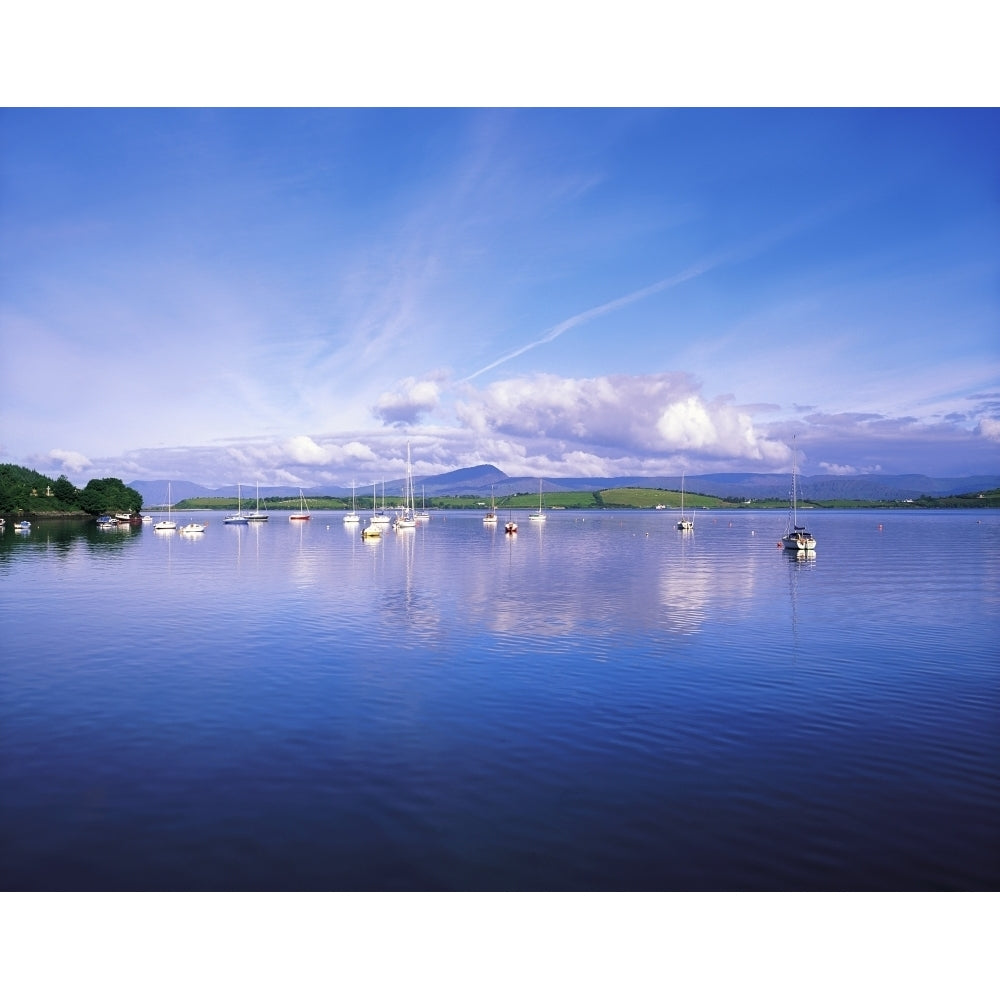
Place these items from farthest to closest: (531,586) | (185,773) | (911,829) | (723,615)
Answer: (531,586) → (723,615) → (185,773) → (911,829)

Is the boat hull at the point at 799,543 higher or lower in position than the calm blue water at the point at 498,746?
higher

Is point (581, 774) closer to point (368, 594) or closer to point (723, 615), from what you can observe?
point (723, 615)

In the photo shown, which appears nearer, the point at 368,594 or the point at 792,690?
the point at 792,690

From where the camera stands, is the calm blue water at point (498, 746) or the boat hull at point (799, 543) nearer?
the calm blue water at point (498, 746)

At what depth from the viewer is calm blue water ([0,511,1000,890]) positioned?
43.6 feet

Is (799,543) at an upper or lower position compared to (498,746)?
upper

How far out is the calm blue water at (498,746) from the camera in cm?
1330

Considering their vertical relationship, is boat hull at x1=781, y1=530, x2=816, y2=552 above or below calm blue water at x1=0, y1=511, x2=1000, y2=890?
above

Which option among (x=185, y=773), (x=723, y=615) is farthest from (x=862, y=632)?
(x=185, y=773)

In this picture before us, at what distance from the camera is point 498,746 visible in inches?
793

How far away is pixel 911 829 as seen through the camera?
14828mm

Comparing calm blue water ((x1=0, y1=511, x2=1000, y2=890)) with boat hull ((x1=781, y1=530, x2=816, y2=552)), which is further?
boat hull ((x1=781, y1=530, x2=816, y2=552))

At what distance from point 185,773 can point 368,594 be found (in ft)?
125

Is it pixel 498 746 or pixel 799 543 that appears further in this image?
pixel 799 543
